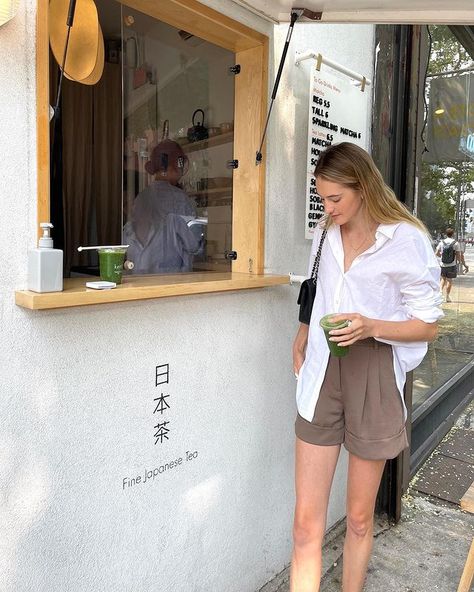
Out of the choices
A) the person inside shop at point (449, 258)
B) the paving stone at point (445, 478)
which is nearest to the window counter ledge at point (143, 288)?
the paving stone at point (445, 478)

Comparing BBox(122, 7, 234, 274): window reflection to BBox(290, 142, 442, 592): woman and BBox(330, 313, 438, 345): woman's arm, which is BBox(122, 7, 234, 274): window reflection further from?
BBox(330, 313, 438, 345): woman's arm

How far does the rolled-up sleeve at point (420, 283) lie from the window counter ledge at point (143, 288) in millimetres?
559

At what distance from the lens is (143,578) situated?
1.78 metres

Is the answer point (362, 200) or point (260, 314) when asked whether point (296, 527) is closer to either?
point (260, 314)

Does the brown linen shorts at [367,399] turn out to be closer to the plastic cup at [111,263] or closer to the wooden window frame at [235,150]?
the wooden window frame at [235,150]

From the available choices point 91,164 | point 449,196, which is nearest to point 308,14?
point 91,164

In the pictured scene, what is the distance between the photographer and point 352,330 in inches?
62.3

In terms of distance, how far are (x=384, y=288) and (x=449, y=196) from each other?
3228 mm

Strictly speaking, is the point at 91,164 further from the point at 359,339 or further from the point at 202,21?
the point at 359,339

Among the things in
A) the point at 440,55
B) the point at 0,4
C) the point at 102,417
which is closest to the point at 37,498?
the point at 102,417

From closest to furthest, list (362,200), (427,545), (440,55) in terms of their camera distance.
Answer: (362,200)
(427,545)
(440,55)

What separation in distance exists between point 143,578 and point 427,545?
5.71 feet

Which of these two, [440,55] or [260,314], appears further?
[440,55]

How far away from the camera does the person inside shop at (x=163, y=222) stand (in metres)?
2.33
